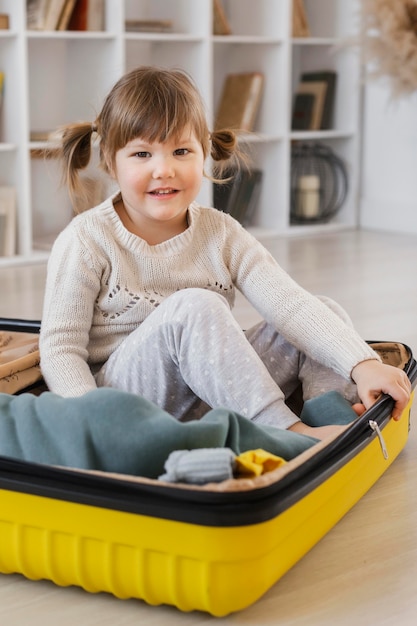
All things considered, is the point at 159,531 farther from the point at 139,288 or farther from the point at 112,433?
the point at 139,288

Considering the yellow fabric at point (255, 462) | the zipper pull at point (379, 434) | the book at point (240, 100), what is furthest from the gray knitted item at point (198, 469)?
the book at point (240, 100)

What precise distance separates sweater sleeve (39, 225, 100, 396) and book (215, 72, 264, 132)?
2.27m

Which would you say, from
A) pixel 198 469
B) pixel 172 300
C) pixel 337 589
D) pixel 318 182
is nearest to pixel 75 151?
pixel 172 300

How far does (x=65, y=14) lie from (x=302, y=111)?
1.11 m

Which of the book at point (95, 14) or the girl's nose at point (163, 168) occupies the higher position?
the book at point (95, 14)

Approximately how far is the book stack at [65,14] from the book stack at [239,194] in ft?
2.41

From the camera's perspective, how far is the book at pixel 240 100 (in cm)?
369

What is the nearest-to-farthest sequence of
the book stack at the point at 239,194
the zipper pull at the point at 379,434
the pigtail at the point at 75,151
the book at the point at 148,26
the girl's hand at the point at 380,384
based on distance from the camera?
the zipper pull at the point at 379,434 → the girl's hand at the point at 380,384 → the pigtail at the point at 75,151 → the book at the point at 148,26 → the book stack at the point at 239,194

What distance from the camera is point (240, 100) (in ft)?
12.2

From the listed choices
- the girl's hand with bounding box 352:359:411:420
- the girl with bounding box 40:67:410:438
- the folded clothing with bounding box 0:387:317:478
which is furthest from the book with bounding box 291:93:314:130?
the folded clothing with bounding box 0:387:317:478

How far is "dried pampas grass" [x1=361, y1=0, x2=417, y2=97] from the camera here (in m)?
3.42

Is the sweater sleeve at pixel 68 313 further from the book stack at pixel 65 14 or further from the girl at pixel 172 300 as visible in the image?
the book stack at pixel 65 14

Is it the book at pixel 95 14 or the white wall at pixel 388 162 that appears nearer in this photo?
the book at pixel 95 14

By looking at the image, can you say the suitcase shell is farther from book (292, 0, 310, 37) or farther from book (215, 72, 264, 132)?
book (292, 0, 310, 37)
